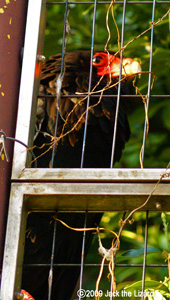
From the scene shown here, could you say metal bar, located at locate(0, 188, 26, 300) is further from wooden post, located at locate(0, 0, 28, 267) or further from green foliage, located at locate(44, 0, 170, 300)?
green foliage, located at locate(44, 0, 170, 300)

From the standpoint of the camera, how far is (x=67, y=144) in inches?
110

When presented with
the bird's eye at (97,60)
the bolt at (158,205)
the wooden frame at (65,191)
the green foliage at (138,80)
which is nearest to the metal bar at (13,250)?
the wooden frame at (65,191)

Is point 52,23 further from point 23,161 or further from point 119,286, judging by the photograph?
point 23,161

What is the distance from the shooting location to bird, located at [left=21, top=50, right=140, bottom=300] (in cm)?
273

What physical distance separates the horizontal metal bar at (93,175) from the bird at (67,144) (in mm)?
1018

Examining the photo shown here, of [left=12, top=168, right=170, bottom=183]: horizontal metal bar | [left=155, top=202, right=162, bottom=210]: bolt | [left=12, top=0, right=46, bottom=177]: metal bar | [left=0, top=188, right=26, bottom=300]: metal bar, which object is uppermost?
[left=12, top=0, right=46, bottom=177]: metal bar

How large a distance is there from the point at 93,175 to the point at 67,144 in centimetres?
120

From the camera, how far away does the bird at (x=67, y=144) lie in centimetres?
273

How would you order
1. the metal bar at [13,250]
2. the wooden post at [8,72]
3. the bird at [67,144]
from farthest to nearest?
the bird at [67,144], the wooden post at [8,72], the metal bar at [13,250]

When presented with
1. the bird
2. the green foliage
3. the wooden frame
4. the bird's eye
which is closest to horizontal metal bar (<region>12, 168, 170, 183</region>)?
the wooden frame

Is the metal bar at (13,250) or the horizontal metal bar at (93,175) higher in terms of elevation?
the horizontal metal bar at (93,175)

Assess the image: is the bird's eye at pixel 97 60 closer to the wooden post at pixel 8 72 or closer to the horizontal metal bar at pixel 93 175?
the wooden post at pixel 8 72

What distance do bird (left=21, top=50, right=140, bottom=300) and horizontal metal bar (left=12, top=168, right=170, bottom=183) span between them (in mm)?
1018

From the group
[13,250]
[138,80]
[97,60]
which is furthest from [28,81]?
[97,60]
